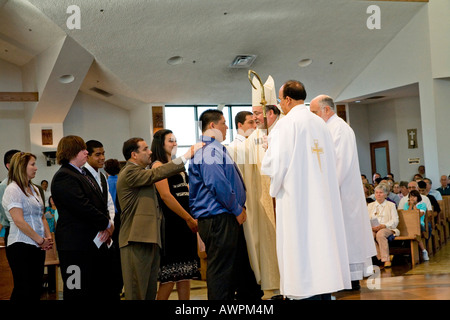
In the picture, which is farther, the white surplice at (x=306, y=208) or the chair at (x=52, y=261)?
the chair at (x=52, y=261)

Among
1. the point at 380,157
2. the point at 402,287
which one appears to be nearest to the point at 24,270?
the point at 402,287

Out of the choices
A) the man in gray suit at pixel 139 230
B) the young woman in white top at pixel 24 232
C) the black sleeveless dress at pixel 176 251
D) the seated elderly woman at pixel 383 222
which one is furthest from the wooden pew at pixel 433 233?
the young woman in white top at pixel 24 232

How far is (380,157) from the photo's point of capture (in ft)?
50.0

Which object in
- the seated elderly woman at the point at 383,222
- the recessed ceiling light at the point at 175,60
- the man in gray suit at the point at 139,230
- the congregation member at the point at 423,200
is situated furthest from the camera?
the recessed ceiling light at the point at 175,60

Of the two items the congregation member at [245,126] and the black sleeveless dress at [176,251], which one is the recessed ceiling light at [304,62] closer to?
the congregation member at [245,126]

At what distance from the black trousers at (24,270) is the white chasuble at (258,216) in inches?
57.0

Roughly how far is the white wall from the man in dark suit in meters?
9.98

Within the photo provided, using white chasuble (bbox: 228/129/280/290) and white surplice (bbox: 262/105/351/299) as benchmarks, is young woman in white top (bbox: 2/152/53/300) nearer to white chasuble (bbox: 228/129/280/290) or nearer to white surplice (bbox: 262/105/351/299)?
white chasuble (bbox: 228/129/280/290)

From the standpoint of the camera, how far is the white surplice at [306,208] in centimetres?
319

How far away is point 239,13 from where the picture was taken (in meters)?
9.62

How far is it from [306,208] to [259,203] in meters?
0.74

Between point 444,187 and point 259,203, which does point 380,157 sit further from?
point 259,203
